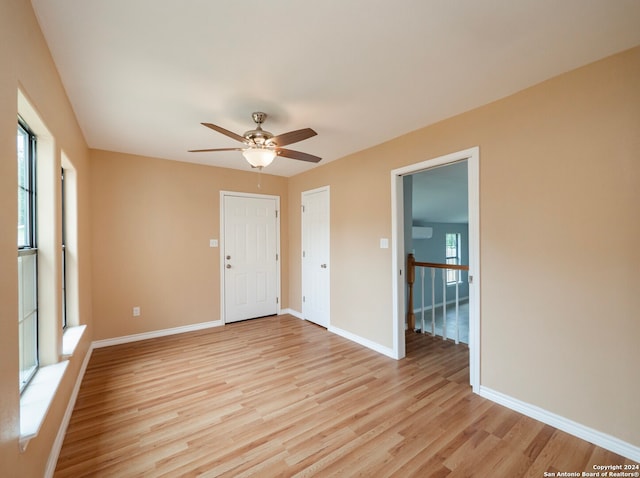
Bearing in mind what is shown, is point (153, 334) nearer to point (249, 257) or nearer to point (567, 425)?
point (249, 257)

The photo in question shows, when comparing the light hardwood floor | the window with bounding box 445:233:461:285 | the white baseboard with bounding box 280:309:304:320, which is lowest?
the light hardwood floor

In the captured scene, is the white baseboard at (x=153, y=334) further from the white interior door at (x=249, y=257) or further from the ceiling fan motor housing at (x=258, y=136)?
the ceiling fan motor housing at (x=258, y=136)

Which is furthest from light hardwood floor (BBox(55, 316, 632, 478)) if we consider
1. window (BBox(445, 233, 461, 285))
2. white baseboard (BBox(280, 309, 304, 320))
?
window (BBox(445, 233, 461, 285))

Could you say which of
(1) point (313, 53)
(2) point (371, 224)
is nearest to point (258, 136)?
(1) point (313, 53)

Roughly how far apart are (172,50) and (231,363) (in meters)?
2.82

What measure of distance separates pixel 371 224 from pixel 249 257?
220 centimetres

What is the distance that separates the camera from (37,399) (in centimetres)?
149

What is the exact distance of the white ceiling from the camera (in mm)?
1386

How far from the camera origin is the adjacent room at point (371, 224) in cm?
144

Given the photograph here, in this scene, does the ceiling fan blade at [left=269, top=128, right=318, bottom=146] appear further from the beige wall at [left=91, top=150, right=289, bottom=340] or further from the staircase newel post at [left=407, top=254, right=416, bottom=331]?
the staircase newel post at [left=407, top=254, right=416, bottom=331]

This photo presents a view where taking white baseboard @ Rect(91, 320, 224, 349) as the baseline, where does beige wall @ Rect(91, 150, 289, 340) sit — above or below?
above

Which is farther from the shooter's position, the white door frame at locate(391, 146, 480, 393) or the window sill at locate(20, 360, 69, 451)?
the white door frame at locate(391, 146, 480, 393)

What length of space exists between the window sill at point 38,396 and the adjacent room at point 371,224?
19 mm

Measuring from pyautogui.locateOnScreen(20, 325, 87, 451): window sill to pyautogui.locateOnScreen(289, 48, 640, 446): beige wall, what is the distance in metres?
2.95
